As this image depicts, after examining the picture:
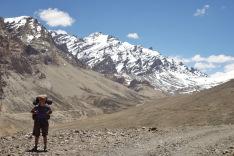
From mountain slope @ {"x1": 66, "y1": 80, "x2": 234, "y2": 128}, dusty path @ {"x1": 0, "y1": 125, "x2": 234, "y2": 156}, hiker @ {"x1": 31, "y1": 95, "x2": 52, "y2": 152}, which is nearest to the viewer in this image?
dusty path @ {"x1": 0, "y1": 125, "x2": 234, "y2": 156}

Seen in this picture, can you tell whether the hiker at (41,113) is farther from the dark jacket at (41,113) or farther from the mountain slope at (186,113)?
the mountain slope at (186,113)

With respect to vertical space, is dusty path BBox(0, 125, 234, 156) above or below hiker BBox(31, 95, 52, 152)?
below

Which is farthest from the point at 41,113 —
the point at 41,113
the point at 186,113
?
the point at 186,113

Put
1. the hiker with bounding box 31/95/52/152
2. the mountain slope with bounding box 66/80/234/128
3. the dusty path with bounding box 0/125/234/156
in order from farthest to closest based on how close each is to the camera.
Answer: the mountain slope with bounding box 66/80/234/128
the hiker with bounding box 31/95/52/152
the dusty path with bounding box 0/125/234/156

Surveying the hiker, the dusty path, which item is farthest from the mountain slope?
the hiker

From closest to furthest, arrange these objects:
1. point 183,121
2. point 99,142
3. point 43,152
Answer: point 43,152 → point 99,142 → point 183,121

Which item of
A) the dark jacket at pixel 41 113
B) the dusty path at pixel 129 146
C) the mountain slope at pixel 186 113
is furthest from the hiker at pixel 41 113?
the mountain slope at pixel 186 113

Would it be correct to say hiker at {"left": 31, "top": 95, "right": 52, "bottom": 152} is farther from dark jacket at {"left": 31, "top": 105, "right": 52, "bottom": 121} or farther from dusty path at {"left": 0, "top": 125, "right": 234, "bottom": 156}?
dusty path at {"left": 0, "top": 125, "right": 234, "bottom": 156}

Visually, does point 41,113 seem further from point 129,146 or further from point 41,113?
point 129,146

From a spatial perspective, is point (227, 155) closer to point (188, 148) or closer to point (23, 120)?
point (188, 148)

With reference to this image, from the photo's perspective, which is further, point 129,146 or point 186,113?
point 186,113

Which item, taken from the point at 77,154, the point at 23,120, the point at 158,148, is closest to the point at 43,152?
the point at 77,154

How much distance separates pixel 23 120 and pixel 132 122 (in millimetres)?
143261

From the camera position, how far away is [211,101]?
5588cm
